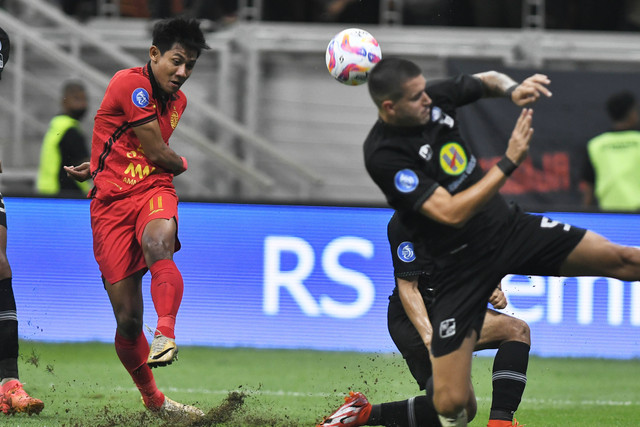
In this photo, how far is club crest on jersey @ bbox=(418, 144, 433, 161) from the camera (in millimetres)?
5406

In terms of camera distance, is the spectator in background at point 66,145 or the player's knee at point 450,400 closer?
the player's knee at point 450,400

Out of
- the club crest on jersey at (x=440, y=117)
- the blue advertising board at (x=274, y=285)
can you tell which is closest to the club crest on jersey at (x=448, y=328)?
the club crest on jersey at (x=440, y=117)

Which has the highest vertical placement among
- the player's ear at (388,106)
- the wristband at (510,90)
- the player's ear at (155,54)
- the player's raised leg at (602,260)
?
the player's ear at (155,54)

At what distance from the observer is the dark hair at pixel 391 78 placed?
17.5 ft

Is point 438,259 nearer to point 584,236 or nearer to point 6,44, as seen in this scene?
point 584,236

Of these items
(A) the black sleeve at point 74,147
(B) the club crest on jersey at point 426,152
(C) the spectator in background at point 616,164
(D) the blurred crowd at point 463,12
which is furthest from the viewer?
(D) the blurred crowd at point 463,12

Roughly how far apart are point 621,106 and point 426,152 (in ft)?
20.5

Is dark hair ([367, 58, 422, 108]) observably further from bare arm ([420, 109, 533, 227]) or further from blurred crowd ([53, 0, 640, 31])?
blurred crowd ([53, 0, 640, 31])

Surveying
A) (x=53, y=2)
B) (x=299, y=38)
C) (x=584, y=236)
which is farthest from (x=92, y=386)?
(x=53, y=2)

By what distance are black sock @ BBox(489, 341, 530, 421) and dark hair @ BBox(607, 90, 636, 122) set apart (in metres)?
5.67

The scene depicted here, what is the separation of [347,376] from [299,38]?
5547mm

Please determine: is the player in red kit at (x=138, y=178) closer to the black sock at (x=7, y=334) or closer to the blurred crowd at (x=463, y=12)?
the black sock at (x=7, y=334)

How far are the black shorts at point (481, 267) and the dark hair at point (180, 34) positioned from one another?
6.61 ft

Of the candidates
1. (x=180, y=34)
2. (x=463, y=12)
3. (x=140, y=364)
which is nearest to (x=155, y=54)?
(x=180, y=34)
